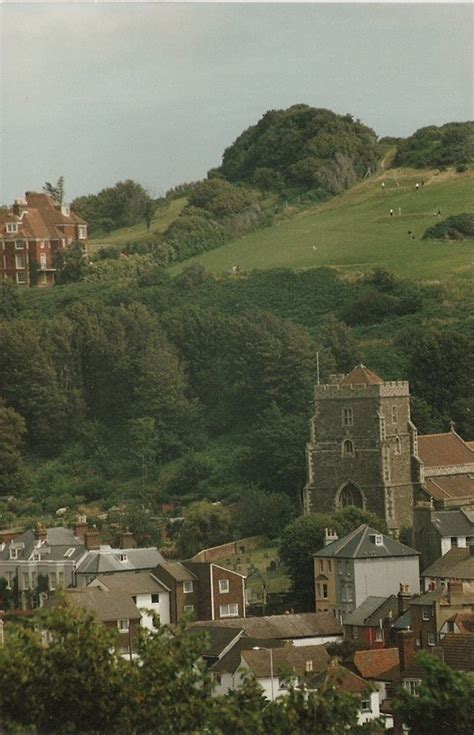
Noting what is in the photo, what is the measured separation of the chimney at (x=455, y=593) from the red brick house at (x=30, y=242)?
2046 inches

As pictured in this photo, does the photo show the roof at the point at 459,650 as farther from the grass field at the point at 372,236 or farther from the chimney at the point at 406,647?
the grass field at the point at 372,236

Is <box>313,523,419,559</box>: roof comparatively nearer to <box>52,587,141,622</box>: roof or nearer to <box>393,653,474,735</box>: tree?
<box>52,587,141,622</box>: roof

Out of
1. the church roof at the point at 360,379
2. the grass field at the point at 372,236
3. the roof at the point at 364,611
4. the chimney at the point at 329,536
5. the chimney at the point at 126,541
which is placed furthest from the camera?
the grass field at the point at 372,236

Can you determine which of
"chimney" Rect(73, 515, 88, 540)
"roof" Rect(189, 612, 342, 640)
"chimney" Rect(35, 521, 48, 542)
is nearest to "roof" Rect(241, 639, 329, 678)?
"roof" Rect(189, 612, 342, 640)

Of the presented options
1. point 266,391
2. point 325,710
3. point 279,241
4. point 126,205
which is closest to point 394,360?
point 266,391

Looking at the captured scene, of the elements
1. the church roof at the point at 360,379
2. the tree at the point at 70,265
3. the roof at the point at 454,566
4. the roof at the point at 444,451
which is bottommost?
the roof at the point at 454,566

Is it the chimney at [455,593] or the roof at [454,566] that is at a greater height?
the roof at [454,566]

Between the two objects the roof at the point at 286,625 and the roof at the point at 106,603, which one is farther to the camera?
the roof at the point at 106,603

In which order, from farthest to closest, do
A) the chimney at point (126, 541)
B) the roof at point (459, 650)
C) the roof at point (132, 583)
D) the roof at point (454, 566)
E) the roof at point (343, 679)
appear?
the chimney at point (126, 541)
the roof at point (132, 583)
the roof at point (454, 566)
the roof at point (459, 650)
the roof at point (343, 679)

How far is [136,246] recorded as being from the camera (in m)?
119

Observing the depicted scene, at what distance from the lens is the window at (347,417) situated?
8275cm

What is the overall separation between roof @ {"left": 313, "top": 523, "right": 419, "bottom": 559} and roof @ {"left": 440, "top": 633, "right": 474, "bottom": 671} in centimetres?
1099

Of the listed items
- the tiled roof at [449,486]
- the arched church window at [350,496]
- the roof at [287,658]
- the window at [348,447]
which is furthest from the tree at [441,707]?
the window at [348,447]

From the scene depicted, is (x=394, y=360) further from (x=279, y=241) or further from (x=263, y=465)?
(x=279, y=241)
